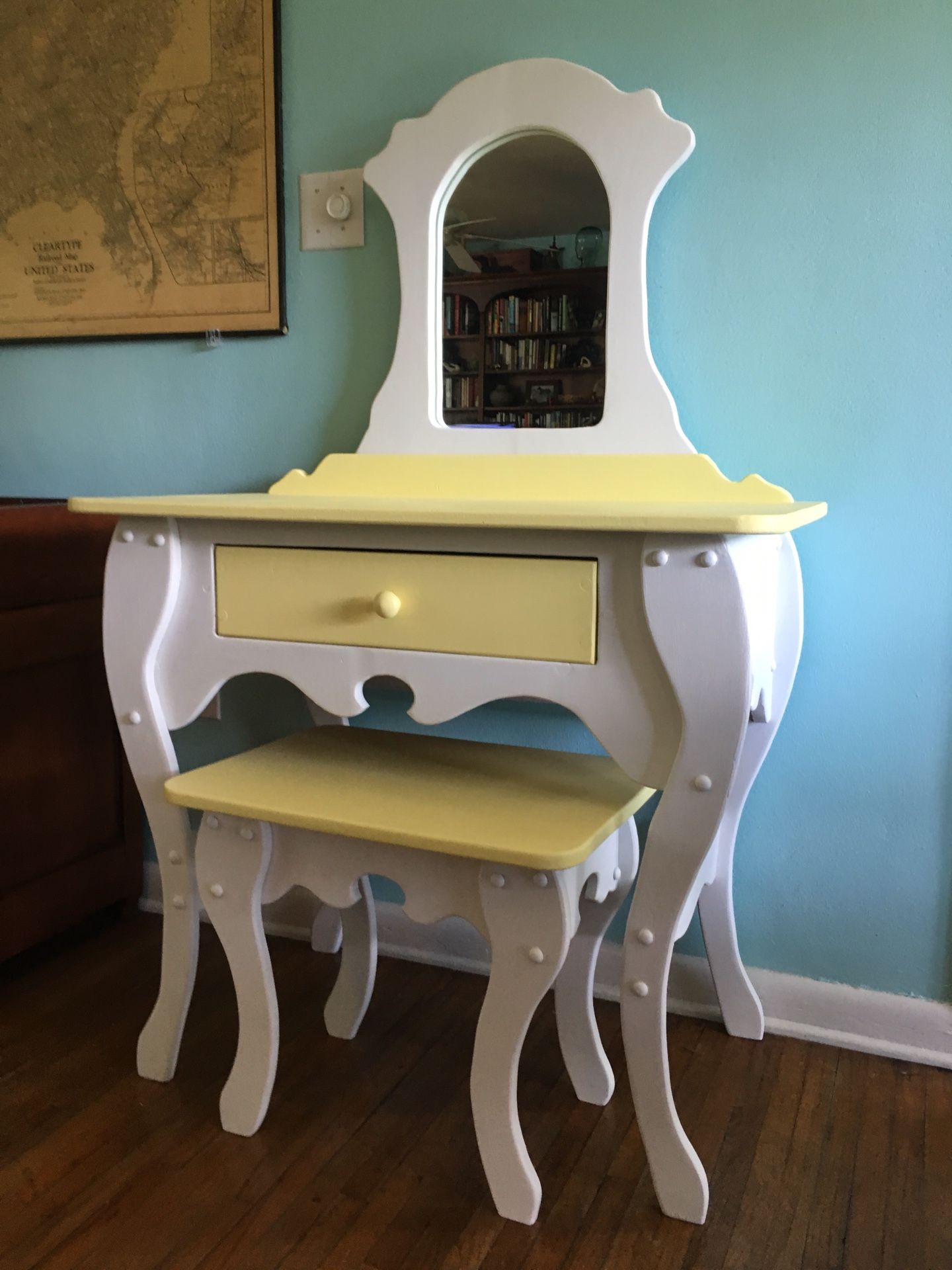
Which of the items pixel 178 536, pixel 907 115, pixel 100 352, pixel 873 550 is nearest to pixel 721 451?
pixel 873 550

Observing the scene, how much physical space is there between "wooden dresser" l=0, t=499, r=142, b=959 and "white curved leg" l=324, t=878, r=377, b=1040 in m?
0.53

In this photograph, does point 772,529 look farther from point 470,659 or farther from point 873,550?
point 873,550

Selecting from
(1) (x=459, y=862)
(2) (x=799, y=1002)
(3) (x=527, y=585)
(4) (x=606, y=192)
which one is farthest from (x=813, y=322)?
(2) (x=799, y=1002)

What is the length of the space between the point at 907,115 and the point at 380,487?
34.1 inches

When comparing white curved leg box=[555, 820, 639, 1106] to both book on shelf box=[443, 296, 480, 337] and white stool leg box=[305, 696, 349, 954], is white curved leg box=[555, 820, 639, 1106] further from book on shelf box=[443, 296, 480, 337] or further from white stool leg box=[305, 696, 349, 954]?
book on shelf box=[443, 296, 480, 337]

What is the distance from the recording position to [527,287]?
1.42 metres

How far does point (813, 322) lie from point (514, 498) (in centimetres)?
47

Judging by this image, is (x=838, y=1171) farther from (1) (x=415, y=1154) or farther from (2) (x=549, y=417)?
(2) (x=549, y=417)

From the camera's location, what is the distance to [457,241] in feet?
4.82

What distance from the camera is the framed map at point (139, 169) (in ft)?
5.27

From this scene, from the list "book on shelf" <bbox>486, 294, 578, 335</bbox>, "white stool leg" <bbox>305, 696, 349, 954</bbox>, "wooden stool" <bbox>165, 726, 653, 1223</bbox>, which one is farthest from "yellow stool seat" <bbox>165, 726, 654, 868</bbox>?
"book on shelf" <bbox>486, 294, 578, 335</bbox>

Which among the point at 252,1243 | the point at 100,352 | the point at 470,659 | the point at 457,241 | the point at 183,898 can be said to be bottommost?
the point at 252,1243

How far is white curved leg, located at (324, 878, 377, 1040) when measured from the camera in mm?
1479

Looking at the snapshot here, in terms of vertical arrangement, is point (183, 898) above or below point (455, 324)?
below
